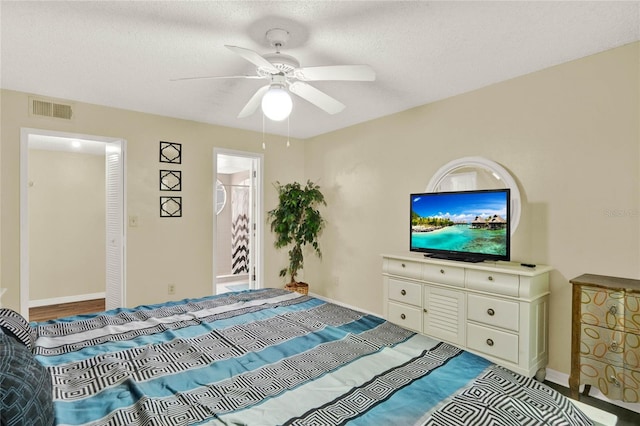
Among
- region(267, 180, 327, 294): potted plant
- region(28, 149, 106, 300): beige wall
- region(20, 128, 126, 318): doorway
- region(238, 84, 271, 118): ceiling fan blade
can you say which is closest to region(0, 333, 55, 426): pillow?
region(238, 84, 271, 118): ceiling fan blade

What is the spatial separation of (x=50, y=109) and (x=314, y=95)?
2735mm

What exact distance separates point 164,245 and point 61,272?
2160 millimetres

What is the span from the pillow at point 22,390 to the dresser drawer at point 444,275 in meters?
2.68

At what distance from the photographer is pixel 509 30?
2123 mm

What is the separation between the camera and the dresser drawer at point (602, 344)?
6.91 ft

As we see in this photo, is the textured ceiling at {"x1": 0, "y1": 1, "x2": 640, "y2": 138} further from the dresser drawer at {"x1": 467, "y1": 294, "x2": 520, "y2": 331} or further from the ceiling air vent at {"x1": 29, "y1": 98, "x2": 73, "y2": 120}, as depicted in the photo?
the dresser drawer at {"x1": 467, "y1": 294, "x2": 520, "y2": 331}

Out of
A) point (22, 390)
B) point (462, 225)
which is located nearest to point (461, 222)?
point (462, 225)

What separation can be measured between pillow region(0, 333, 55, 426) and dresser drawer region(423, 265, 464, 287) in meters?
2.68

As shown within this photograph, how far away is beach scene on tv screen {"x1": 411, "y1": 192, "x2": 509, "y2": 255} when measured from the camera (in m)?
2.74

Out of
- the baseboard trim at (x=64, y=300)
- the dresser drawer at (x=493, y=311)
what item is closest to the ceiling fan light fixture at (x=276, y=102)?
the dresser drawer at (x=493, y=311)

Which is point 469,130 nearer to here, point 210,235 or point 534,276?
point 534,276

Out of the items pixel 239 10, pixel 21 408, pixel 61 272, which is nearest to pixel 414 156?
pixel 239 10

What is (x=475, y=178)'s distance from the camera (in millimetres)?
3125

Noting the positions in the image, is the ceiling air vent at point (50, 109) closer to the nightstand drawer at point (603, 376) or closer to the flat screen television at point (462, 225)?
the flat screen television at point (462, 225)
